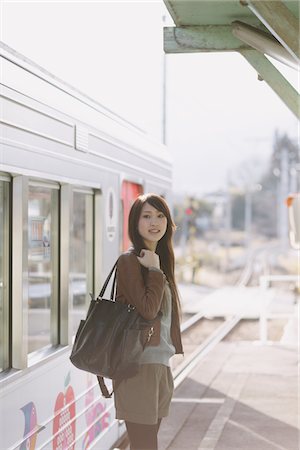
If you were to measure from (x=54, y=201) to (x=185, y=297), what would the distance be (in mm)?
21856

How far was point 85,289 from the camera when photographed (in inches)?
232

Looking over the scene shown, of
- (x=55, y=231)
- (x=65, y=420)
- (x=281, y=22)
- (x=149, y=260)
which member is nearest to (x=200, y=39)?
(x=281, y=22)

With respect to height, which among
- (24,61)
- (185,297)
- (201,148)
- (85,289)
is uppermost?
(201,148)

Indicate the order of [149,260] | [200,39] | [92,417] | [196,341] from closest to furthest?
[149,260], [200,39], [92,417], [196,341]

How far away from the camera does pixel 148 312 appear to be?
153 inches

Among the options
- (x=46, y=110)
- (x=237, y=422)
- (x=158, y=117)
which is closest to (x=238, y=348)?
(x=158, y=117)

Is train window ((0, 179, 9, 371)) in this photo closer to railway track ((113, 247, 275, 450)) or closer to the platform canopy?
the platform canopy

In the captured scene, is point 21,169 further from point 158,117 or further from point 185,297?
point 185,297

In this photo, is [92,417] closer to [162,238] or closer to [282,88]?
[162,238]

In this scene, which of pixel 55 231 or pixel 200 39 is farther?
pixel 200 39

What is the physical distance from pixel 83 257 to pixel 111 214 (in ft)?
1.26

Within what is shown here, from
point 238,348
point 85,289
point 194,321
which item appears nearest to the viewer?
point 85,289

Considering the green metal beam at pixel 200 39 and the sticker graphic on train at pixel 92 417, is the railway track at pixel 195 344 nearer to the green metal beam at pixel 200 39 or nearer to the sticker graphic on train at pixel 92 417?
the sticker graphic on train at pixel 92 417

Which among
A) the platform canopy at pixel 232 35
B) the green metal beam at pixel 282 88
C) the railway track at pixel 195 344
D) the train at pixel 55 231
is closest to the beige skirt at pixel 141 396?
the train at pixel 55 231
